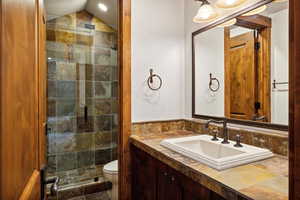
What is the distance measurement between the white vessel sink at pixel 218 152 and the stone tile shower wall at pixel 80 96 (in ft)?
5.96

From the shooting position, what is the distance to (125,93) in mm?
1790

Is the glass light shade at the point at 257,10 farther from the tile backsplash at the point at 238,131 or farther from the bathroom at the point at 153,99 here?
the tile backsplash at the point at 238,131

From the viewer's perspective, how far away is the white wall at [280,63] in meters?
1.22

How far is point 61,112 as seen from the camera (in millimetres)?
2898

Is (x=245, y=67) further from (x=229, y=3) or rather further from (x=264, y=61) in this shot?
(x=229, y=3)

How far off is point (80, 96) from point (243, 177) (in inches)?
104

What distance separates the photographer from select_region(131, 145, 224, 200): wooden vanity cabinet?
3.39 feet

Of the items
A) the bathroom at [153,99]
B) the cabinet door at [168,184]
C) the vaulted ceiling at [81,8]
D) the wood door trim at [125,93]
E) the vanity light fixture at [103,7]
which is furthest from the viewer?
the vanity light fixture at [103,7]

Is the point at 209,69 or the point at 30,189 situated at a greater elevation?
the point at 209,69

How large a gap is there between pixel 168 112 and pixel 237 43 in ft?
2.98

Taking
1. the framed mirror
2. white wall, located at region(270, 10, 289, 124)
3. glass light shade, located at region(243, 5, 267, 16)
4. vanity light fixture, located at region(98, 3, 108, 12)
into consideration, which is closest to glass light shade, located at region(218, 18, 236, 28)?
the framed mirror

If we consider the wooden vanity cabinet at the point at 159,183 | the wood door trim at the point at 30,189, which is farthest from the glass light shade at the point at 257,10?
the wood door trim at the point at 30,189

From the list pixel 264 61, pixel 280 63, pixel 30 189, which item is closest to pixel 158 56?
pixel 264 61

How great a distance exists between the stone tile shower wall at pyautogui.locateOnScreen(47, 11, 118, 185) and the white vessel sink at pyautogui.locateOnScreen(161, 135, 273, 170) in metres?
1.82
